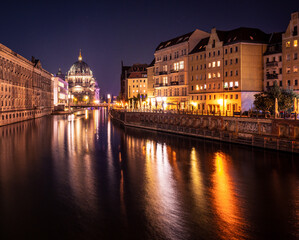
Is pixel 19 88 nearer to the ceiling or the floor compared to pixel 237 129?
nearer to the ceiling

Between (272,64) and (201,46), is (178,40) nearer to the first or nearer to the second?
(201,46)

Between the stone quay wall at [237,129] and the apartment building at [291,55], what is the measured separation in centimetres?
1833

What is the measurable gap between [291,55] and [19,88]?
233ft

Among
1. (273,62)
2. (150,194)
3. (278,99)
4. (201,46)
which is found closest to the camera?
(150,194)

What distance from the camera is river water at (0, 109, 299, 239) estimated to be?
17.9 metres

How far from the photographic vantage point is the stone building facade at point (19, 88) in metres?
75.9

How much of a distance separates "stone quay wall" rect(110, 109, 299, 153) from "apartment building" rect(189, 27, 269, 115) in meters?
9.10

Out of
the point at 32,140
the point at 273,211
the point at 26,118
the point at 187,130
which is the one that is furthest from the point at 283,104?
the point at 26,118

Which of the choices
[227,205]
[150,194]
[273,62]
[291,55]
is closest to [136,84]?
[273,62]

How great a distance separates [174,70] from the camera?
300ft

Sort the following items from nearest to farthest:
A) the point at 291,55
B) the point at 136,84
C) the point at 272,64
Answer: the point at 291,55 < the point at 272,64 < the point at 136,84

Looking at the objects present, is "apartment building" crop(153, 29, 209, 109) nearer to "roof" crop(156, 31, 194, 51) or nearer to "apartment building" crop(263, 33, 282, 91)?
"roof" crop(156, 31, 194, 51)

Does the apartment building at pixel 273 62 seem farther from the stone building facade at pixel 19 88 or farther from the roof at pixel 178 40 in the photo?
the stone building facade at pixel 19 88

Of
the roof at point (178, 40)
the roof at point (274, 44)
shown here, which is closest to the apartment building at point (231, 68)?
the roof at point (274, 44)
